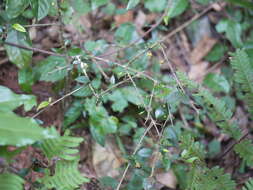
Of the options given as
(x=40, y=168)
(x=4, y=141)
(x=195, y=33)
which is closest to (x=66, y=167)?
(x=40, y=168)

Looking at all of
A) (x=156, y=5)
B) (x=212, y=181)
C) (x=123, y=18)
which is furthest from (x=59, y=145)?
(x=123, y=18)

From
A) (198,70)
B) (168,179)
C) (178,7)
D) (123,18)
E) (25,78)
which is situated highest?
(178,7)

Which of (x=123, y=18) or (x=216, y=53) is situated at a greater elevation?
(x=123, y=18)

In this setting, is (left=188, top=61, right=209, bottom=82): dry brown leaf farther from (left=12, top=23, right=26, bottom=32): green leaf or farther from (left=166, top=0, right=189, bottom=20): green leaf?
(left=12, top=23, right=26, bottom=32): green leaf

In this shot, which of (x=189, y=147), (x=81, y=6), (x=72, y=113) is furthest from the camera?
(x=81, y=6)

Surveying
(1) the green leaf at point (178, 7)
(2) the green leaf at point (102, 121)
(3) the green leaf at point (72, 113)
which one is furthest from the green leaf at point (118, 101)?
(1) the green leaf at point (178, 7)

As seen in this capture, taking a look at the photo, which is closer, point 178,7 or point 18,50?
point 18,50

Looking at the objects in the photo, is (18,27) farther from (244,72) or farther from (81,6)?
(244,72)

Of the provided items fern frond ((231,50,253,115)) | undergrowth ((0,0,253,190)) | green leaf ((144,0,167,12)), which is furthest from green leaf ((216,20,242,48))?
fern frond ((231,50,253,115))
